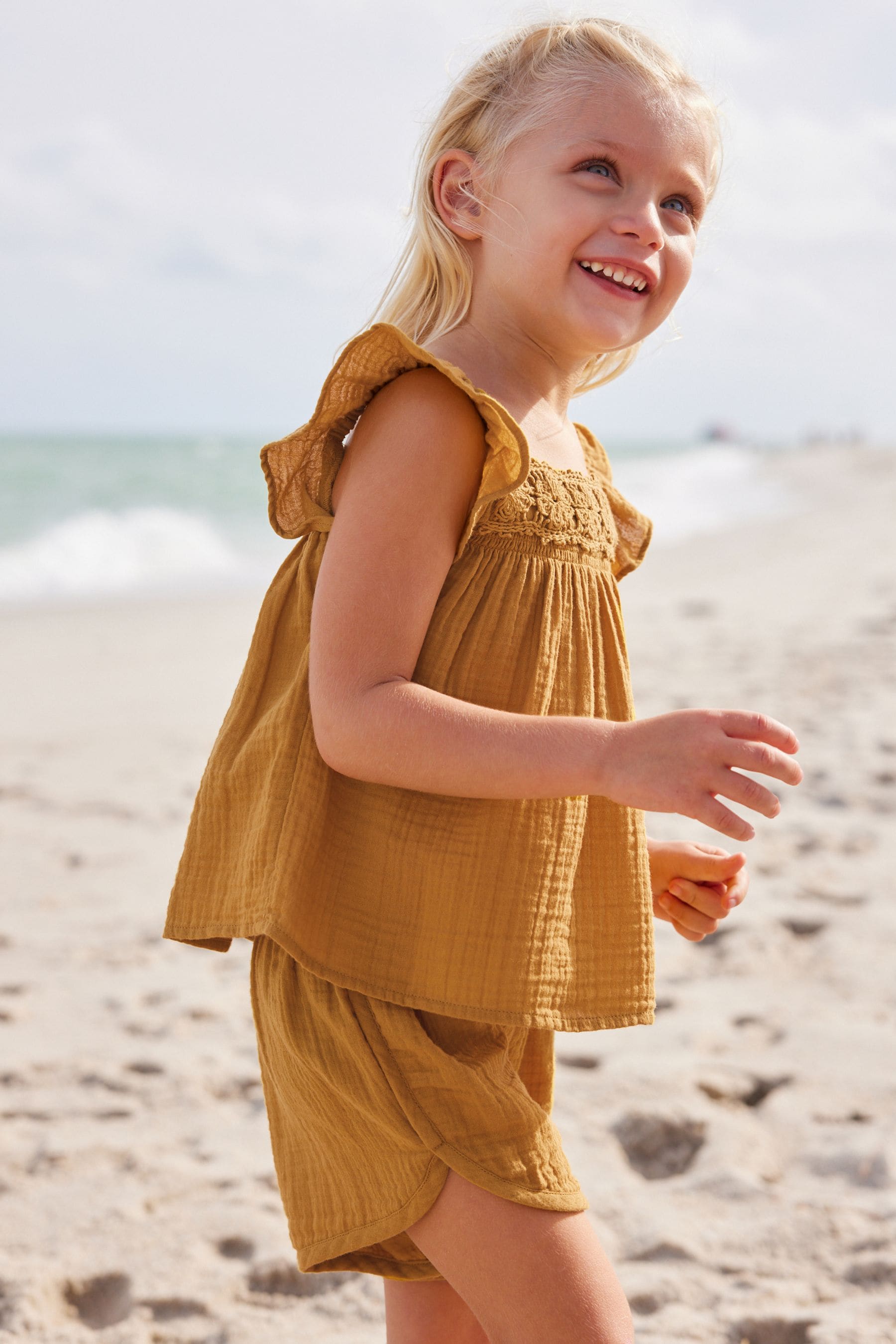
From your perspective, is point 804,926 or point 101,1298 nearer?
point 101,1298

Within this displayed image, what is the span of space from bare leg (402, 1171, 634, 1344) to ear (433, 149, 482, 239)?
3.44 feet

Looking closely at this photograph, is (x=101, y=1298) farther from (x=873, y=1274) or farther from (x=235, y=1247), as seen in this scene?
(x=873, y=1274)

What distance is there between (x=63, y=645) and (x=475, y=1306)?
24.5 ft

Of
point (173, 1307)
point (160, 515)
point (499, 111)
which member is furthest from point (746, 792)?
point (160, 515)

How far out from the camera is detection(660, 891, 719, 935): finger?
169 centimetres

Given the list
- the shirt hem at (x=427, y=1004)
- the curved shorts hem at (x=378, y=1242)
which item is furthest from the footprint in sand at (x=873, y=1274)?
the shirt hem at (x=427, y=1004)

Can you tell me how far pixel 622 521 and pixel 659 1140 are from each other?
150 centimetres

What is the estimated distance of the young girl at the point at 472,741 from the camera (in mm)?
1242

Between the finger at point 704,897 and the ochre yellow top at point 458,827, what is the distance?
25 centimetres

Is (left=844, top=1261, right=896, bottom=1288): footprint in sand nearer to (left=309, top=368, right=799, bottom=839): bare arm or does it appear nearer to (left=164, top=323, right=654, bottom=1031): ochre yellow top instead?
(left=164, top=323, right=654, bottom=1031): ochre yellow top

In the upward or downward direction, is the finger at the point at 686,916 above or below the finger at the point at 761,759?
below

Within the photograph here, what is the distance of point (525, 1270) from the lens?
4.06ft

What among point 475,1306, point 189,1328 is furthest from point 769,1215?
point 475,1306

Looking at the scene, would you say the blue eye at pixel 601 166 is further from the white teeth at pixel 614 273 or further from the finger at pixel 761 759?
the finger at pixel 761 759
